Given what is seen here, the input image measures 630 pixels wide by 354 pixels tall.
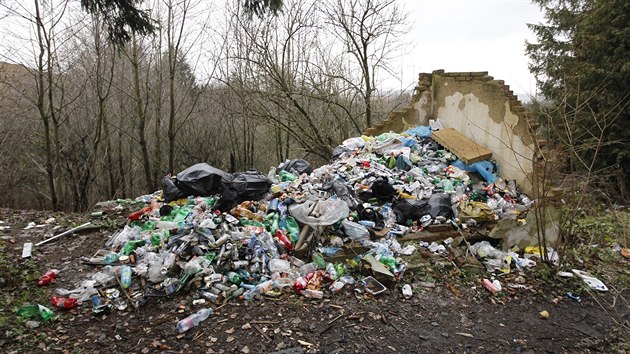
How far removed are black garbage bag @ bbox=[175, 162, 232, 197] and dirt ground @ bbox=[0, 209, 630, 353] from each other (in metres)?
1.69

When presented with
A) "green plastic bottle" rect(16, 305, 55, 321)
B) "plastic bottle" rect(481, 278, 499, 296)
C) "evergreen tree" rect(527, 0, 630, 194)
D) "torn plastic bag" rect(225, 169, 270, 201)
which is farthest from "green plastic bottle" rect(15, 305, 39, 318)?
"evergreen tree" rect(527, 0, 630, 194)

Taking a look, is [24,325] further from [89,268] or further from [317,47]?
[317,47]

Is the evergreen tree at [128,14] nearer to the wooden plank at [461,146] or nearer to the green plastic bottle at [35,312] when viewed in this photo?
the green plastic bottle at [35,312]

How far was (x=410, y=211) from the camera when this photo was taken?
18.0 ft

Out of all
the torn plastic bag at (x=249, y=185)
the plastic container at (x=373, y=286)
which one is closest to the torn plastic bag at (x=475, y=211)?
the plastic container at (x=373, y=286)

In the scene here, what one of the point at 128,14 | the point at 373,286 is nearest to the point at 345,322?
the point at 373,286

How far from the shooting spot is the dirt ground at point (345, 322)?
3.04 meters

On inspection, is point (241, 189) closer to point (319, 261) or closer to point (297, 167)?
point (297, 167)

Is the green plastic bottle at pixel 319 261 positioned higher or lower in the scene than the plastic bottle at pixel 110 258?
lower

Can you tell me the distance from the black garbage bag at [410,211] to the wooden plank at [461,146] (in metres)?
1.74

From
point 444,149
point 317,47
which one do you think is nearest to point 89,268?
point 444,149

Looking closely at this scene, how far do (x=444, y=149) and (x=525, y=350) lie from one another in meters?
4.78

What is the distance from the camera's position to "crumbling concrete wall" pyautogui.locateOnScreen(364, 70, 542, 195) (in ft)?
20.2

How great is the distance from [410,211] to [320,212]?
4.98 feet
